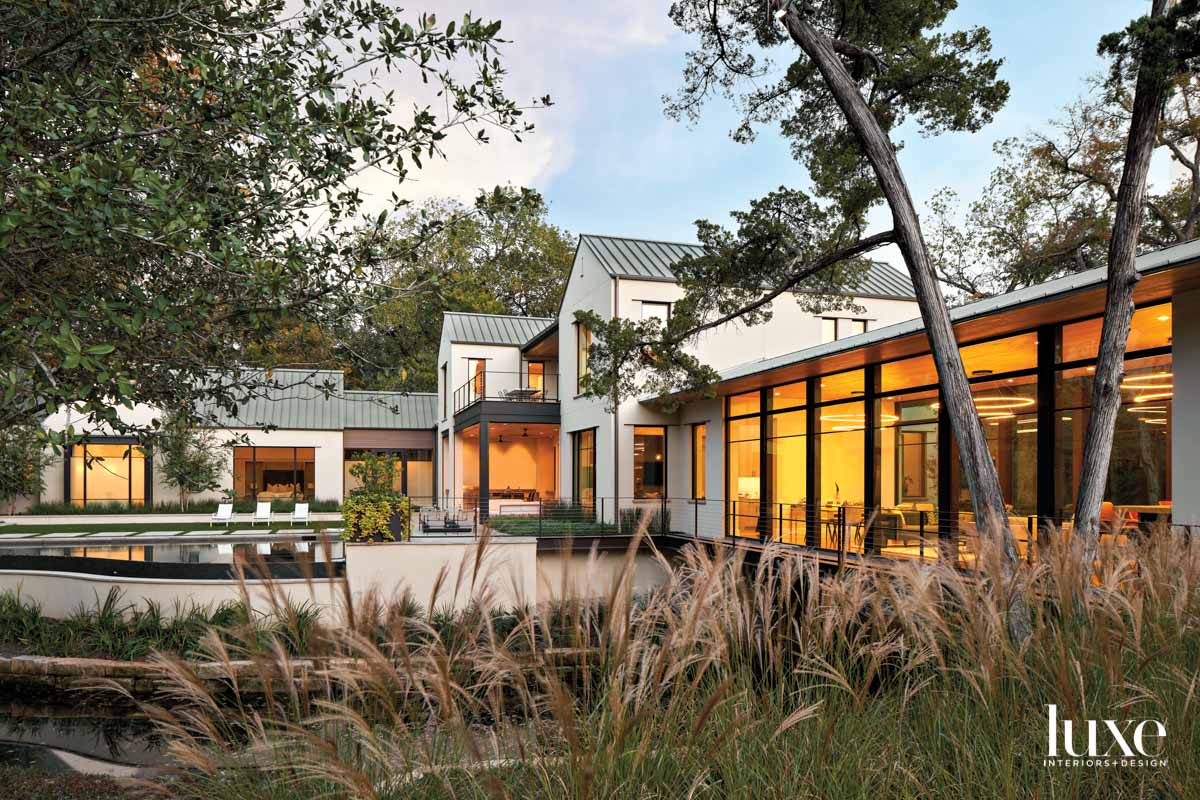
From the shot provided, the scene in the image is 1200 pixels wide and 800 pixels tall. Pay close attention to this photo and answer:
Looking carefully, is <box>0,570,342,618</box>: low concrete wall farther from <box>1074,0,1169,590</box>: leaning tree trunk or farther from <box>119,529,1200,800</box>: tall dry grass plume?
<box>1074,0,1169,590</box>: leaning tree trunk

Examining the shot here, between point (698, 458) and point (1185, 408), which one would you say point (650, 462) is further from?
point (1185, 408)

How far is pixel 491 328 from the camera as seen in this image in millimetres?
27141

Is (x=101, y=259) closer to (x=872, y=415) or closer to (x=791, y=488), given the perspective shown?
(x=872, y=415)

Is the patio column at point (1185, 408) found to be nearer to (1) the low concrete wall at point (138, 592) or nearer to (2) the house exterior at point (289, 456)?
(1) the low concrete wall at point (138, 592)

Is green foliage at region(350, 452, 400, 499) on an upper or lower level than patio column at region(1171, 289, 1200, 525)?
lower

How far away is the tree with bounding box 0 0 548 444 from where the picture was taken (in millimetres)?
3543

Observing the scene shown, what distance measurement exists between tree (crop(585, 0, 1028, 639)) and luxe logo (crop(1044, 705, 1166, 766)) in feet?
13.3

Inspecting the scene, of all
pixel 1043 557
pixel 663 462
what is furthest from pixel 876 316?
pixel 1043 557

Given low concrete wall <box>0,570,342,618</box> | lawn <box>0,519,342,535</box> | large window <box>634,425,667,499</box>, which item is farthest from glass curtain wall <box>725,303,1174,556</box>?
lawn <box>0,519,342,535</box>

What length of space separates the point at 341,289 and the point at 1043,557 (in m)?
3.93

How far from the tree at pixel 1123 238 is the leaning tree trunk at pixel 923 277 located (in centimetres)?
83

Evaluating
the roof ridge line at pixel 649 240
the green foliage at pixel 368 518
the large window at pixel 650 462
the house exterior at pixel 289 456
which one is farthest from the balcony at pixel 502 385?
the green foliage at pixel 368 518

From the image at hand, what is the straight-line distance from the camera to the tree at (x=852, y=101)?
26.1ft

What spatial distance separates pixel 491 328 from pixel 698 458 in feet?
37.6
